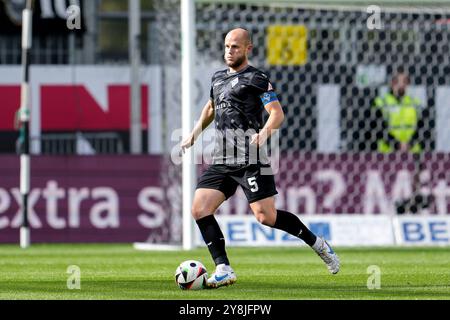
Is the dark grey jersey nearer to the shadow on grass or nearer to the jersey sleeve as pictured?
the jersey sleeve

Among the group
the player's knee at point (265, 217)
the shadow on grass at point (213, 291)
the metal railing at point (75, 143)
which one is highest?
the metal railing at point (75, 143)

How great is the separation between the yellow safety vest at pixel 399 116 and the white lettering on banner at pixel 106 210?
3.91 m

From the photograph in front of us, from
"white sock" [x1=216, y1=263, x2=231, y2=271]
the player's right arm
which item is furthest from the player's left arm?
"white sock" [x1=216, y1=263, x2=231, y2=271]

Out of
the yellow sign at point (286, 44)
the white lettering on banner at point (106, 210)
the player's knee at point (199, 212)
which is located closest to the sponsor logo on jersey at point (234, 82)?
the player's knee at point (199, 212)

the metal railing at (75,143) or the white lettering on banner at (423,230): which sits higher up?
the metal railing at (75,143)

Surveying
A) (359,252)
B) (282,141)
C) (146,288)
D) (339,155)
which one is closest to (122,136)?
(282,141)

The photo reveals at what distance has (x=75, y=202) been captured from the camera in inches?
654

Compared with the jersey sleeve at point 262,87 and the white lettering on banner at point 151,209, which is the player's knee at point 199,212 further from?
the white lettering on banner at point 151,209

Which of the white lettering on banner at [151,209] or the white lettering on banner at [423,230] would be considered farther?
the white lettering on banner at [151,209]

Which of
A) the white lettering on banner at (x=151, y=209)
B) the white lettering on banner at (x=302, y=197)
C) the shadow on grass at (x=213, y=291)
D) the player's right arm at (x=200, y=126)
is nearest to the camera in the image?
the shadow on grass at (x=213, y=291)

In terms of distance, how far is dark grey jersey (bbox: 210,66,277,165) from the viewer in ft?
32.4

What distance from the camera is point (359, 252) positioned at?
565 inches

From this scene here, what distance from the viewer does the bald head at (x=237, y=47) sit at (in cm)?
973
